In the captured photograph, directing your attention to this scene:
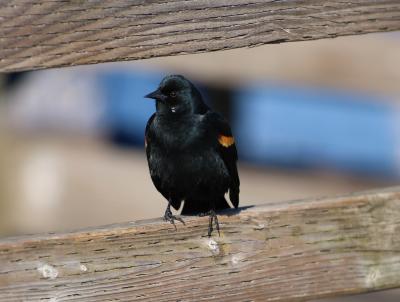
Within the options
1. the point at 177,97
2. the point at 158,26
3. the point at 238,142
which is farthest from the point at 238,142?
the point at 158,26

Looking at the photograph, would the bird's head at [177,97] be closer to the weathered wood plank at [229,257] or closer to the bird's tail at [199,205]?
the bird's tail at [199,205]

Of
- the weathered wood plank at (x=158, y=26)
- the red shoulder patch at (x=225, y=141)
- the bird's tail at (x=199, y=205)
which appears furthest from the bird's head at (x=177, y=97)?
the weathered wood plank at (x=158, y=26)

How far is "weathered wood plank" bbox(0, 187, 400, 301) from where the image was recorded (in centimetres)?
259

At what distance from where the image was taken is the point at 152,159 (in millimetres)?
4109

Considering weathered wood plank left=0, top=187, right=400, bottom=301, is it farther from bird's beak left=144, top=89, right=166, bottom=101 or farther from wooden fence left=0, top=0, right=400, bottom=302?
bird's beak left=144, top=89, right=166, bottom=101

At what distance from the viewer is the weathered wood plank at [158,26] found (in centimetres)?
248

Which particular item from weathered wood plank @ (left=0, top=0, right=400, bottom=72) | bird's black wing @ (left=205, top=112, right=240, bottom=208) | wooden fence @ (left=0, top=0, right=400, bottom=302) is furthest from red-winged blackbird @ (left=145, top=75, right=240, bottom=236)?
weathered wood plank @ (left=0, top=0, right=400, bottom=72)

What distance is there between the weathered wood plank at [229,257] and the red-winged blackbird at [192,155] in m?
1.07

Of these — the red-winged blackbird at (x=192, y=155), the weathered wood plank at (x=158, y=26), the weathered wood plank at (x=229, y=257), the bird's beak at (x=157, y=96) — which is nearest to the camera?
the weathered wood plank at (x=158, y=26)

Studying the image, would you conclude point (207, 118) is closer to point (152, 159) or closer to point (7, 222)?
point (152, 159)

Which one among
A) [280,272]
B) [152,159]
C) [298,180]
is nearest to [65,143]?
[298,180]

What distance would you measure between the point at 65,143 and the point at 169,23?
3.30m

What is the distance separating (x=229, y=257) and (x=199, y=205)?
1351 millimetres

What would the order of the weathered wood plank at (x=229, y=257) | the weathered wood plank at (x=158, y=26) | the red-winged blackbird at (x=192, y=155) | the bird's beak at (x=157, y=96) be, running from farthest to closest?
the bird's beak at (x=157, y=96)
the red-winged blackbird at (x=192, y=155)
the weathered wood plank at (x=229, y=257)
the weathered wood plank at (x=158, y=26)
